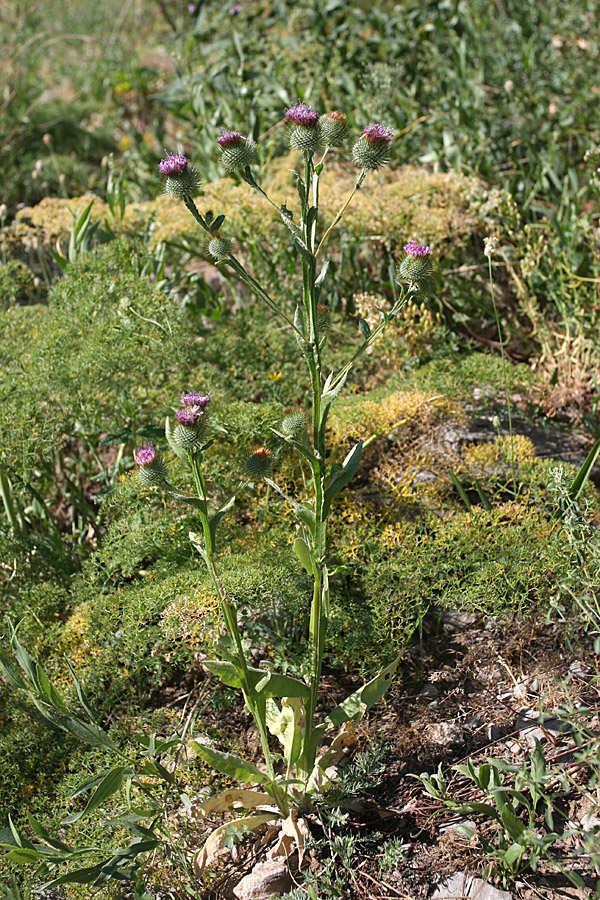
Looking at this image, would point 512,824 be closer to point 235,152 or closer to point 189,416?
point 189,416

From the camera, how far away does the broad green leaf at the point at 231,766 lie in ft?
5.57

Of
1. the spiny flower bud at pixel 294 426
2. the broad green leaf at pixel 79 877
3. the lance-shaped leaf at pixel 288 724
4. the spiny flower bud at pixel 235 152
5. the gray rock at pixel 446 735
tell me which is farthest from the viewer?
the gray rock at pixel 446 735

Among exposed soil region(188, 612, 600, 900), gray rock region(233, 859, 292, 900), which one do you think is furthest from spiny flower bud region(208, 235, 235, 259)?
gray rock region(233, 859, 292, 900)

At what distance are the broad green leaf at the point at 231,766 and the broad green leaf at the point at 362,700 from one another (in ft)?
0.61

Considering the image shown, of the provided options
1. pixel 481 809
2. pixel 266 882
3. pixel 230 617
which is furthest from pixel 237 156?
pixel 266 882

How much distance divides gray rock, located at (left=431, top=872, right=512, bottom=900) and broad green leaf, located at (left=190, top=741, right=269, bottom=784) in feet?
1.42

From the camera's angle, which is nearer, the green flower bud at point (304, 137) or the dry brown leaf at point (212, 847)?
the green flower bud at point (304, 137)

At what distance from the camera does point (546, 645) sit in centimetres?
220

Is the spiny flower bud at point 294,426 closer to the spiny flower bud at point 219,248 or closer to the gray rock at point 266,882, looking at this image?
the spiny flower bud at point 219,248

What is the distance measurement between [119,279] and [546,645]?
1.78 meters

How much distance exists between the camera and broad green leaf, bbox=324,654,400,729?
175 centimetres

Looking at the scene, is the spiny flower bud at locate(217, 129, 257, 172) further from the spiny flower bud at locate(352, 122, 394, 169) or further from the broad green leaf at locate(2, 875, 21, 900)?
the broad green leaf at locate(2, 875, 21, 900)

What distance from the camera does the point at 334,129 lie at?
5.33ft

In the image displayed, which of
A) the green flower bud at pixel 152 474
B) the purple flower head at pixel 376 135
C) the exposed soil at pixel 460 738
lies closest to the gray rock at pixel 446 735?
the exposed soil at pixel 460 738
